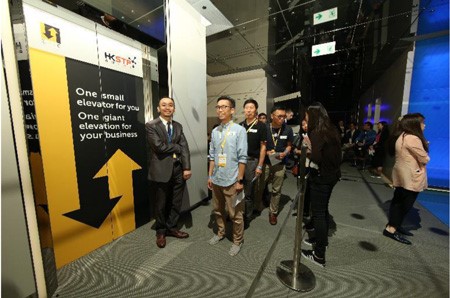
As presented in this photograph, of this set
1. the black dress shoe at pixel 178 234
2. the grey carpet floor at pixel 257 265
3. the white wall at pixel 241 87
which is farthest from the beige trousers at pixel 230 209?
the white wall at pixel 241 87

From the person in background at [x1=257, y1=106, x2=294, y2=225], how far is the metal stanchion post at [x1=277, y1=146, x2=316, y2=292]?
1014 mm

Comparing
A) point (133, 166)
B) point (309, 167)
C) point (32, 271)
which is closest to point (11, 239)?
point (32, 271)

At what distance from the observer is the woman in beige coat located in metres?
2.24

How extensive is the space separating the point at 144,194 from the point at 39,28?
2077mm

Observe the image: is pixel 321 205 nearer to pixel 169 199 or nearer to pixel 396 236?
pixel 396 236

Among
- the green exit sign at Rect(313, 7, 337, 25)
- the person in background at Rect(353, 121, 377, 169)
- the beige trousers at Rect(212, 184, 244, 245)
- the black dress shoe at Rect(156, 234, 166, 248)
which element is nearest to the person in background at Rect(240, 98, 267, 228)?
the beige trousers at Rect(212, 184, 244, 245)

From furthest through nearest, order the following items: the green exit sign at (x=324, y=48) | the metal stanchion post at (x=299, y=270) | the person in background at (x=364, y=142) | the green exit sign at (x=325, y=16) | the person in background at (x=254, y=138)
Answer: the person in background at (x=364, y=142) < the green exit sign at (x=324, y=48) < the green exit sign at (x=325, y=16) < the person in background at (x=254, y=138) < the metal stanchion post at (x=299, y=270)

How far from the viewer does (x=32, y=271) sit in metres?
1.56

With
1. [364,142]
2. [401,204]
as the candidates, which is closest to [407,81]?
[364,142]

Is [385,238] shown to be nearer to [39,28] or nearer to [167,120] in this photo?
[167,120]

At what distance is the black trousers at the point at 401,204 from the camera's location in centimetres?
234

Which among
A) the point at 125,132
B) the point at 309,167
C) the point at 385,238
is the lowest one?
the point at 385,238

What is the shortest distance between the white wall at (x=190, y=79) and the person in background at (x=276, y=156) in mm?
1110

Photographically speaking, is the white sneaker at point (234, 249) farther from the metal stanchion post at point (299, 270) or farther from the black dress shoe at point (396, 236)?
the black dress shoe at point (396, 236)
